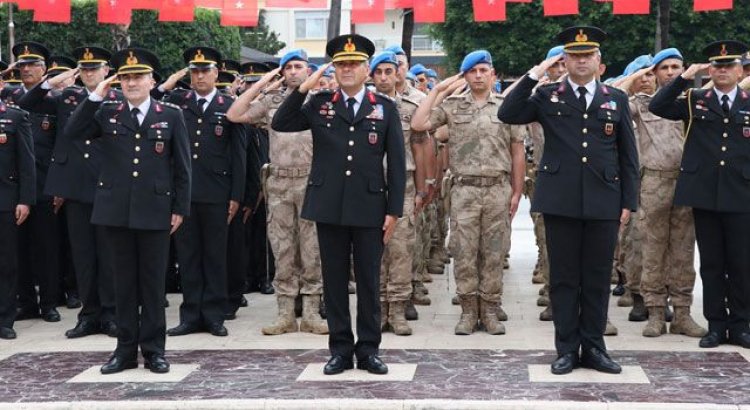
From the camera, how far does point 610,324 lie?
981 centimetres

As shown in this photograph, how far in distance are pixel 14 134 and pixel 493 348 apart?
180 inches

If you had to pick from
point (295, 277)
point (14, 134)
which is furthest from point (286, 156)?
point (14, 134)

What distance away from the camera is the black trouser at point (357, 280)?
8195 millimetres

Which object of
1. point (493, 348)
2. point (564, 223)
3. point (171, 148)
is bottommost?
point (493, 348)

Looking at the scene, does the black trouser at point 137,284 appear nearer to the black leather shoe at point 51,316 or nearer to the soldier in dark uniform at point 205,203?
the soldier in dark uniform at point 205,203

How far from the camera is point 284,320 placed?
9914 millimetres

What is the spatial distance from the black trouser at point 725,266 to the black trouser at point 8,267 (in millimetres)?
5885

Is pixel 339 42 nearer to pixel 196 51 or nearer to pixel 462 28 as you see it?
pixel 196 51

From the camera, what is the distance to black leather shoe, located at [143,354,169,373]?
8297 mm

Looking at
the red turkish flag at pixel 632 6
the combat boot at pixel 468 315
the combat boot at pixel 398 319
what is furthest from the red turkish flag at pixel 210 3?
the combat boot at pixel 468 315

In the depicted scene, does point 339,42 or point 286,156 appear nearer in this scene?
point 339,42

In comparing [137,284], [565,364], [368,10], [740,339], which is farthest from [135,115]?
[368,10]

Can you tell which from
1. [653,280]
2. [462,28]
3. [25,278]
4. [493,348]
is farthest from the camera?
[462,28]

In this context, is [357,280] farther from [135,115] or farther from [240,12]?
[240,12]
